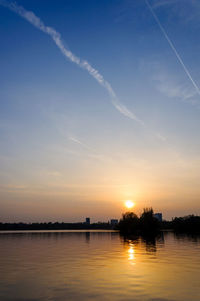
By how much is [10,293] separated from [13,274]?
8.49m

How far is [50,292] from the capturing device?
20.5m

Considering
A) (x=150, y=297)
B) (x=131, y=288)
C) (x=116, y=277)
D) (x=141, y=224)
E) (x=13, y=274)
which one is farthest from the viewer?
(x=141, y=224)

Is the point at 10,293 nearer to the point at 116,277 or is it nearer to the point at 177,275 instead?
the point at 116,277

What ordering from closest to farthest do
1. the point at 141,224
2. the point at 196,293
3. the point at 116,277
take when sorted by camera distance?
the point at 196,293, the point at 116,277, the point at 141,224

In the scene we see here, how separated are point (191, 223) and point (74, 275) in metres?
160

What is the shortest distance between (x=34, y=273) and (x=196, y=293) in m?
16.4

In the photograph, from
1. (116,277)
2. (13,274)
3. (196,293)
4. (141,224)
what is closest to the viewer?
(196,293)

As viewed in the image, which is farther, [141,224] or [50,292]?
[141,224]

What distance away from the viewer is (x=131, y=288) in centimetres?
2134

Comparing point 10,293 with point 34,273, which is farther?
point 34,273

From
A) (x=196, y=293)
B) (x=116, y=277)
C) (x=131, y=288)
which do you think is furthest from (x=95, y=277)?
(x=196, y=293)

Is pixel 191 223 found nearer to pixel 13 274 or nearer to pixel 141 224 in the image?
pixel 141 224

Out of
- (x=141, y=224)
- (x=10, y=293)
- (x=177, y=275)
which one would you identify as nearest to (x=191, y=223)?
(x=141, y=224)

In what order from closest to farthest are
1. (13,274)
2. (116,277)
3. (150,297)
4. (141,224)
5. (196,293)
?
(150,297)
(196,293)
(116,277)
(13,274)
(141,224)
